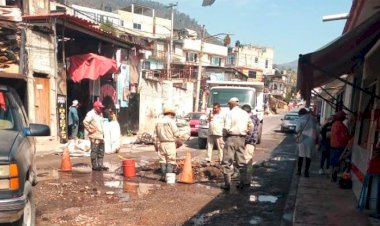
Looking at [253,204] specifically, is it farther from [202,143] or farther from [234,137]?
[202,143]

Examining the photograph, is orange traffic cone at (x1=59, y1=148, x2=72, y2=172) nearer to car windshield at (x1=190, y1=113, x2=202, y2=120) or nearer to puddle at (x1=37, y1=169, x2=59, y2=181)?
puddle at (x1=37, y1=169, x2=59, y2=181)

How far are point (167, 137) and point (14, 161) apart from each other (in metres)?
4.84

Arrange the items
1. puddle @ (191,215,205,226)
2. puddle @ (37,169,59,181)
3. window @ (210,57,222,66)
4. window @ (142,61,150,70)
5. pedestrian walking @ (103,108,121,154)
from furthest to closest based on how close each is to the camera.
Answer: window @ (210,57,222,66)
window @ (142,61,150,70)
pedestrian walking @ (103,108,121,154)
puddle @ (37,169,59,181)
puddle @ (191,215,205,226)

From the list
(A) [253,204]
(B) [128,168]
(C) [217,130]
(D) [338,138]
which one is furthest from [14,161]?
(C) [217,130]

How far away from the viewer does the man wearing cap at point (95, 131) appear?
9781 millimetres

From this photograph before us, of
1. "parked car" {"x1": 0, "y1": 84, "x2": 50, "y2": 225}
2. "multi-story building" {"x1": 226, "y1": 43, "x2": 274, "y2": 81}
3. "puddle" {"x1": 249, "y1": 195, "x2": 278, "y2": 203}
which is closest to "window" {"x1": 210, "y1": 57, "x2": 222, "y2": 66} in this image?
"multi-story building" {"x1": 226, "y1": 43, "x2": 274, "y2": 81}

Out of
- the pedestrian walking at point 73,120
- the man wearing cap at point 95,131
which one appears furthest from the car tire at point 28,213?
the pedestrian walking at point 73,120

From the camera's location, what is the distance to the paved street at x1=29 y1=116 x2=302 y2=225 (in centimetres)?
611

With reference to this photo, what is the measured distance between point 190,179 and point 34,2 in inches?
622

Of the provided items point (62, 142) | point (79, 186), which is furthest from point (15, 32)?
point (79, 186)

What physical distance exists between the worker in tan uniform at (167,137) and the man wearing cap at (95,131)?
1.89 metres

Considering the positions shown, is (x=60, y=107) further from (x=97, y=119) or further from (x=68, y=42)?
(x=97, y=119)

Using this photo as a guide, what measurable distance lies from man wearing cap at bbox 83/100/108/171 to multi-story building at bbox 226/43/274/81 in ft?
212

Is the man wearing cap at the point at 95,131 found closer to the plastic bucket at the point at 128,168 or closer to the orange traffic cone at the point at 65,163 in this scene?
the orange traffic cone at the point at 65,163
